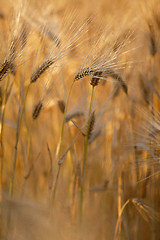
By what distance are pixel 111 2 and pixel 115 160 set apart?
4.11ft

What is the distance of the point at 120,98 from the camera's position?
1214 millimetres

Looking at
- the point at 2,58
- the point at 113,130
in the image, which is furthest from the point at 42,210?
the point at 113,130

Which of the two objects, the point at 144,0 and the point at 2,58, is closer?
the point at 2,58

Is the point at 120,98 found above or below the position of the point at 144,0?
below

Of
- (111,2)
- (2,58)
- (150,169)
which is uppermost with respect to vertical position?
(111,2)

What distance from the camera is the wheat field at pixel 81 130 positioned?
718 mm

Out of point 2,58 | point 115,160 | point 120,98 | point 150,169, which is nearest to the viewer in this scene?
point 2,58

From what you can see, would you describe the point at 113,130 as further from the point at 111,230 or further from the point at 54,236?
the point at 54,236

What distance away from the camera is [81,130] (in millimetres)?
729

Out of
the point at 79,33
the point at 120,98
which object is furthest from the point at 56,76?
the point at 79,33

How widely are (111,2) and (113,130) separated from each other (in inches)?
44.1

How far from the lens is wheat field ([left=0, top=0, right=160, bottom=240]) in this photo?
0.72 m

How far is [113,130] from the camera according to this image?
1.12m

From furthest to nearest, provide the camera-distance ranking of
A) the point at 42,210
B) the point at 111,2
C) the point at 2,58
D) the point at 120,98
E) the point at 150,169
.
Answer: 1. the point at 111,2
2. the point at 120,98
3. the point at 150,169
4. the point at 2,58
5. the point at 42,210
